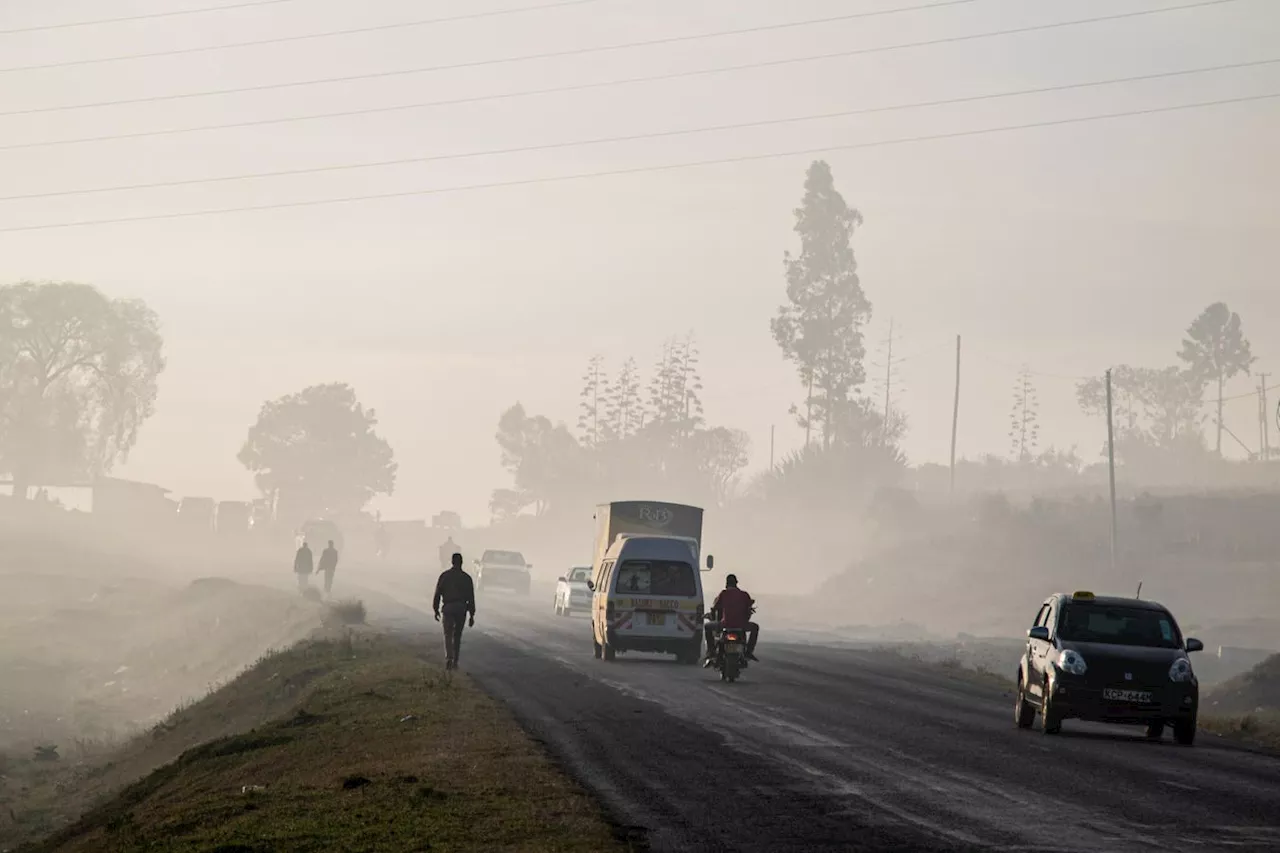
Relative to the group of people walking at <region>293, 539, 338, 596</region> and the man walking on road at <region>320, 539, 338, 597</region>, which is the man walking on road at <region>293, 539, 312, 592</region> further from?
the man walking on road at <region>320, 539, 338, 597</region>

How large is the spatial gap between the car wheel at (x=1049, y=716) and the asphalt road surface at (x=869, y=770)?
17cm

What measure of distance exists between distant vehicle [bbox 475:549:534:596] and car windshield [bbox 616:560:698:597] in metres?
48.0

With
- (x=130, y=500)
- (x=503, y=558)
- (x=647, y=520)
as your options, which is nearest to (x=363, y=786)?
(x=647, y=520)

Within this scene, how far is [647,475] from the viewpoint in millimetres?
181125

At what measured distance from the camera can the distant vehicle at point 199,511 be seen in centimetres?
14550

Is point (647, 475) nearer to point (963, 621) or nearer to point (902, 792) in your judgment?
point (963, 621)

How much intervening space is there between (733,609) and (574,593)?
3297 centimetres

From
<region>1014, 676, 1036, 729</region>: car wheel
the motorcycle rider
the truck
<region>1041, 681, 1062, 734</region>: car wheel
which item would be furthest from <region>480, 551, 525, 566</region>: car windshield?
<region>1041, 681, 1062, 734</region>: car wheel

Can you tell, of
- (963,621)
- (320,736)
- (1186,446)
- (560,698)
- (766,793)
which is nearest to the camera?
Result: (766,793)

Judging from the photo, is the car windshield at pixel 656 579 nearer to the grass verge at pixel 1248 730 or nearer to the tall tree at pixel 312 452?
the grass verge at pixel 1248 730

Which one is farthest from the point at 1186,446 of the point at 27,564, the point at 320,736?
the point at 320,736

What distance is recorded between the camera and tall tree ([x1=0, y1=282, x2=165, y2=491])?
382 ft

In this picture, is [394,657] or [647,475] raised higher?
[647,475]

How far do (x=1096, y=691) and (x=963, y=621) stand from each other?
6021cm
